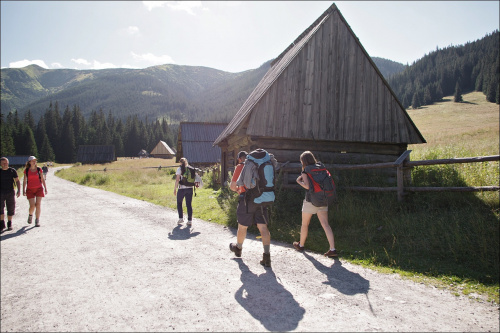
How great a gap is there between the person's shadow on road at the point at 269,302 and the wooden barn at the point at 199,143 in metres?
23.8

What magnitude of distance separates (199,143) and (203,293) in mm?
26429

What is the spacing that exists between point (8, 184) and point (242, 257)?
777 centimetres

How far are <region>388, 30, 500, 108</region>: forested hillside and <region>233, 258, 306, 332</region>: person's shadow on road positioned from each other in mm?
109360

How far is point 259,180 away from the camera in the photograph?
522cm

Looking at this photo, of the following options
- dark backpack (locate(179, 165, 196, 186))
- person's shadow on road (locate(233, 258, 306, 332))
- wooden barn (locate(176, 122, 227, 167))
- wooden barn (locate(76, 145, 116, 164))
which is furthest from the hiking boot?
wooden barn (locate(76, 145, 116, 164))

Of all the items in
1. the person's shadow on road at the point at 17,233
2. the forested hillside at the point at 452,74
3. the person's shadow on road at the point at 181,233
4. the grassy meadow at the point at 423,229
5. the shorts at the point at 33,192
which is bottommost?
the person's shadow on road at the point at 17,233

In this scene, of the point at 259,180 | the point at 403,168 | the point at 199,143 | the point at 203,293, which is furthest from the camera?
the point at 199,143

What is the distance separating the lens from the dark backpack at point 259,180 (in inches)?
205

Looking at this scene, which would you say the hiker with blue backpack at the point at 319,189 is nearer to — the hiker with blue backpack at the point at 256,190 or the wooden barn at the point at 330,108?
the hiker with blue backpack at the point at 256,190

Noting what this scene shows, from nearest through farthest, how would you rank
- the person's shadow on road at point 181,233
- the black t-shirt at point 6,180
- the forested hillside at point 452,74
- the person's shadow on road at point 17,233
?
1. the person's shadow on road at point 181,233
2. the person's shadow on road at point 17,233
3. the black t-shirt at point 6,180
4. the forested hillside at point 452,74

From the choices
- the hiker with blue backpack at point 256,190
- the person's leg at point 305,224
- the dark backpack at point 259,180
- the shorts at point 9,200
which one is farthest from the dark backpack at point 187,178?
the shorts at point 9,200

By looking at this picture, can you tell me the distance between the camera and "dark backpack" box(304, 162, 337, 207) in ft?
18.3

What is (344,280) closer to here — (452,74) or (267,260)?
(267,260)

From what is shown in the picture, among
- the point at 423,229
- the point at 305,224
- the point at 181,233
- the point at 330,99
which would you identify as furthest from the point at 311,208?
the point at 330,99
